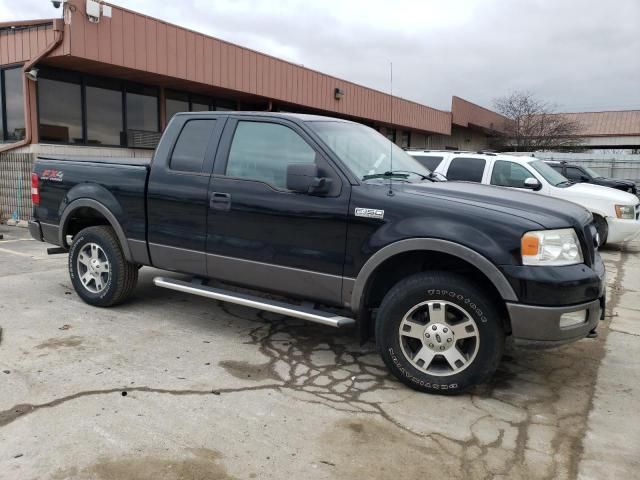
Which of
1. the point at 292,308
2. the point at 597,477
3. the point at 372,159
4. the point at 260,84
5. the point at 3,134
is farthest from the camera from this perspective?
the point at 260,84

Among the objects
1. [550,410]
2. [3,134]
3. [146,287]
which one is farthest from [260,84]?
[550,410]

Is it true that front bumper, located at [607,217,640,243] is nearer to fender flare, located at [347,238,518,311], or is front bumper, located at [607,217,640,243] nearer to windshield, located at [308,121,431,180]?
windshield, located at [308,121,431,180]

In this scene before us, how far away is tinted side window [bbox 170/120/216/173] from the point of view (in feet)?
15.4

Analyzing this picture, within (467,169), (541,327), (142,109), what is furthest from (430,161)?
(142,109)

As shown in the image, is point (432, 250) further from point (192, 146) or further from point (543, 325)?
point (192, 146)

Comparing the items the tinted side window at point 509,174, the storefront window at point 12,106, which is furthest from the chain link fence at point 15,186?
the tinted side window at point 509,174

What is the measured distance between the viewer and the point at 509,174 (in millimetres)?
9570

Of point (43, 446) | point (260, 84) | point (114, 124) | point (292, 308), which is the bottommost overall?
point (43, 446)

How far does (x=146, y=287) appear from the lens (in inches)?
250

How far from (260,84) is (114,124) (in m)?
4.24

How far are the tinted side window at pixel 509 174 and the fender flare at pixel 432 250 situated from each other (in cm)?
641

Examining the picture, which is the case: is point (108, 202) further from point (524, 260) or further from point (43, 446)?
point (524, 260)

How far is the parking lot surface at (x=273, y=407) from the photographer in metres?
2.82

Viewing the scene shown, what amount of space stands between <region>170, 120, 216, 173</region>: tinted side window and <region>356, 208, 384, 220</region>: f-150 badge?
5.18 ft
